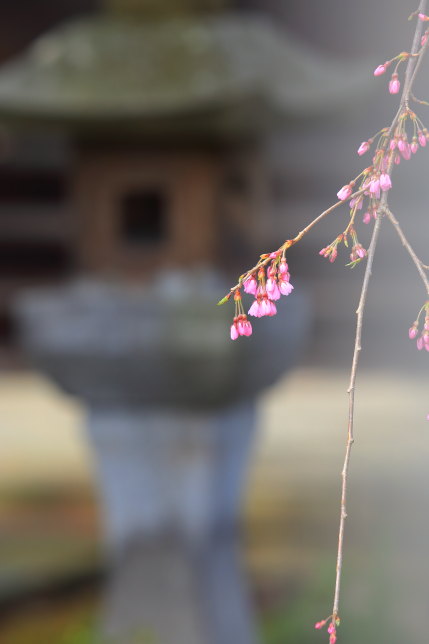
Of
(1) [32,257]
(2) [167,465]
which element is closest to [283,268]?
(2) [167,465]

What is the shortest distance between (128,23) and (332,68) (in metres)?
0.51

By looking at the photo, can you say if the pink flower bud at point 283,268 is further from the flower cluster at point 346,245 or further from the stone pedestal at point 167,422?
the stone pedestal at point 167,422

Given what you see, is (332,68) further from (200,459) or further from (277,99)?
(200,459)

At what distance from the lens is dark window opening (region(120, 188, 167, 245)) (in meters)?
2.67

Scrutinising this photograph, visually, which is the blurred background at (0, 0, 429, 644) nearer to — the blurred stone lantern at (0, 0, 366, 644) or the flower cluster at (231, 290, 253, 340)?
the blurred stone lantern at (0, 0, 366, 644)

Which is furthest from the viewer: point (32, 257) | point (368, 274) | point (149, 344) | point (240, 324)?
point (32, 257)

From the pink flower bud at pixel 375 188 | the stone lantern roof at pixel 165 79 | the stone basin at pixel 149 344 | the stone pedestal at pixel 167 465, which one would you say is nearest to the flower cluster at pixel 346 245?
the pink flower bud at pixel 375 188

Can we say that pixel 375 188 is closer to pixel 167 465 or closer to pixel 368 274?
pixel 368 274

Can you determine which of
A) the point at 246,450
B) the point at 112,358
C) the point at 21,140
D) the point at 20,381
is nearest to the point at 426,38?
the point at 112,358

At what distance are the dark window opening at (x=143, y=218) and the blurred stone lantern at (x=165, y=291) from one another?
6 centimetres

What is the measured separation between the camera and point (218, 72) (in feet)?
7.11

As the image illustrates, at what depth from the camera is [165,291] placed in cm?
214

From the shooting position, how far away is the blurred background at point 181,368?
2160 mm

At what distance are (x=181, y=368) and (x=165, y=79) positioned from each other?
0.62 metres
